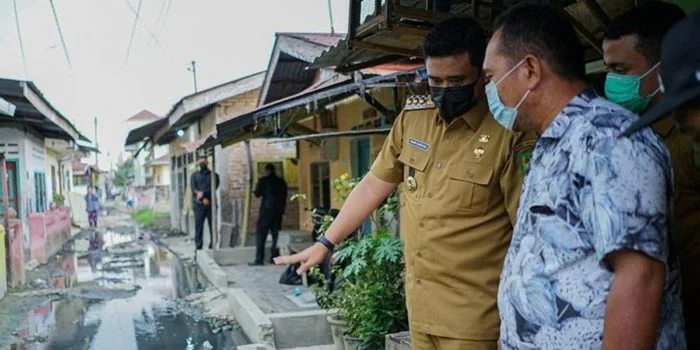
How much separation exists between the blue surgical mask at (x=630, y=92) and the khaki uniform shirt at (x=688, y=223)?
0.35ft

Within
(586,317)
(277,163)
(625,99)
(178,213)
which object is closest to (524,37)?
(625,99)

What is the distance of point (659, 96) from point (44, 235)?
1353cm

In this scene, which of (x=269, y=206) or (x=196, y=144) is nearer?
(x=269, y=206)

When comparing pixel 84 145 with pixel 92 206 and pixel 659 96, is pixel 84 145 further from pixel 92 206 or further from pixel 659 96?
pixel 659 96

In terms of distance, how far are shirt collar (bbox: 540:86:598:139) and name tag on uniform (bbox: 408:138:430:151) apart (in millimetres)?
668

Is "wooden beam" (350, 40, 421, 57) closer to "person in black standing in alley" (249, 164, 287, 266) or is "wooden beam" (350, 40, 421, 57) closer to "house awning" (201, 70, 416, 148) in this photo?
"house awning" (201, 70, 416, 148)

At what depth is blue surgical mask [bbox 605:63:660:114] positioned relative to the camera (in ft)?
6.20

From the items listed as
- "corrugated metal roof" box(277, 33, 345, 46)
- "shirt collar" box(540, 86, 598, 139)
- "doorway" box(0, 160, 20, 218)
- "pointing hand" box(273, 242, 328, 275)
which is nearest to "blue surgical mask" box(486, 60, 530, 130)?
"shirt collar" box(540, 86, 598, 139)

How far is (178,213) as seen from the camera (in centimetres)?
2067

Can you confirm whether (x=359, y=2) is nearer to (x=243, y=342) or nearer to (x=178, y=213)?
(x=243, y=342)

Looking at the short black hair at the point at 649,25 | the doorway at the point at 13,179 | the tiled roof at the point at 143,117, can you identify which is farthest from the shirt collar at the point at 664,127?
the tiled roof at the point at 143,117

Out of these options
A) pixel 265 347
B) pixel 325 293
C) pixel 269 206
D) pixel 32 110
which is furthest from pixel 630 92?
pixel 32 110

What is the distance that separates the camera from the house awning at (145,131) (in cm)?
1808

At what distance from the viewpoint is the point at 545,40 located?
61.1 inches
